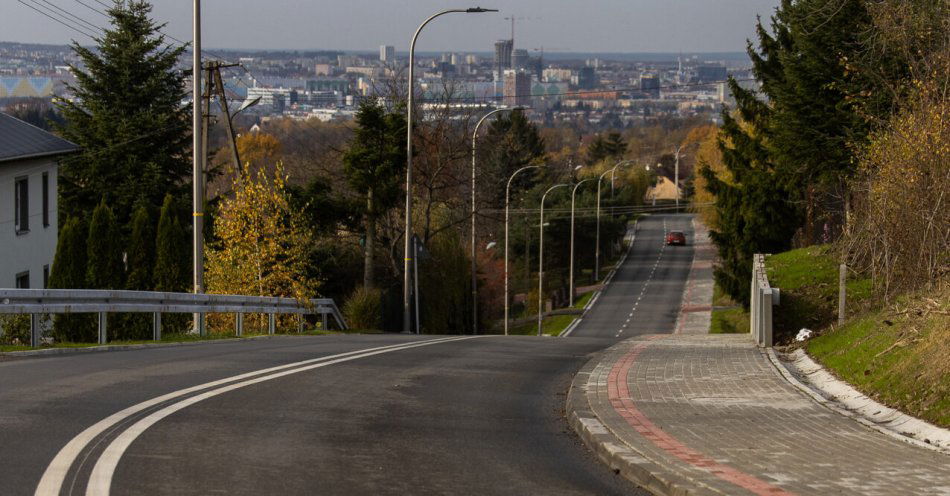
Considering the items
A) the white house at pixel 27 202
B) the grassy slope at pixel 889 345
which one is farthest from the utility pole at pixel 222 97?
the grassy slope at pixel 889 345

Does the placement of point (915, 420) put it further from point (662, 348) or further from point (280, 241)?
point (280, 241)

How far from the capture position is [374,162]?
45.9m

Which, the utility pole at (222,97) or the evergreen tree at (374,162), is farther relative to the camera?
the evergreen tree at (374,162)

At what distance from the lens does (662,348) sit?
1939cm

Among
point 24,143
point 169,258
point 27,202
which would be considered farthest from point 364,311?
point 24,143

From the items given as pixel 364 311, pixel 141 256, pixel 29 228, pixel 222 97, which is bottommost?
pixel 364 311

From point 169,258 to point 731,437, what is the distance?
25.8 metres

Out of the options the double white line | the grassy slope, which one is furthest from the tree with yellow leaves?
the double white line

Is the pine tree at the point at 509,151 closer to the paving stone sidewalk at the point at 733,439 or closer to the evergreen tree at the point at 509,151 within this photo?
the evergreen tree at the point at 509,151

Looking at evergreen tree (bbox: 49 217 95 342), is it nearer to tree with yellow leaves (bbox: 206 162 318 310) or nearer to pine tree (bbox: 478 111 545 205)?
tree with yellow leaves (bbox: 206 162 318 310)

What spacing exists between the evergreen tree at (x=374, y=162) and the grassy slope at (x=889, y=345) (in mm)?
25467

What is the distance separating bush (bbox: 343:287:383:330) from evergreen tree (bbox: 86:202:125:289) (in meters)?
8.67

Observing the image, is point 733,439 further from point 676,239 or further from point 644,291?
point 676,239

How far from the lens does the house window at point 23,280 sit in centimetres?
3246
